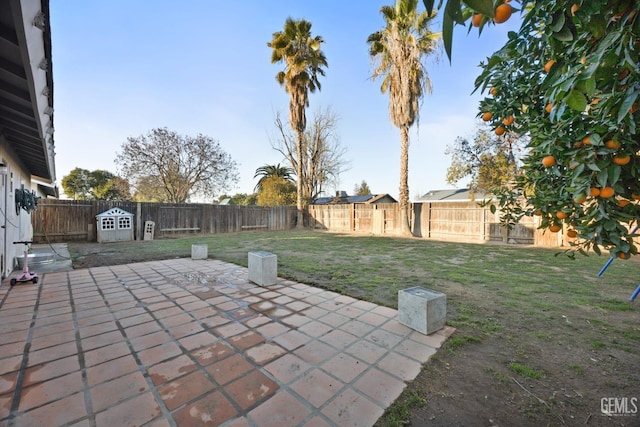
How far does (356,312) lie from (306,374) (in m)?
1.21

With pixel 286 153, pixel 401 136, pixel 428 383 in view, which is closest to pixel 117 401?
pixel 428 383

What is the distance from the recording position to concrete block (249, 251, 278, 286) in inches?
161

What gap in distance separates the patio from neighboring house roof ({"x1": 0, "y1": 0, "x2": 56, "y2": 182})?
7.08 ft

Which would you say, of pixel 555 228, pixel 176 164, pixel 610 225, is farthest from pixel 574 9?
pixel 176 164

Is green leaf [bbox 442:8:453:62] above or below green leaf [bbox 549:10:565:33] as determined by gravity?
below

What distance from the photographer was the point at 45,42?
194 cm

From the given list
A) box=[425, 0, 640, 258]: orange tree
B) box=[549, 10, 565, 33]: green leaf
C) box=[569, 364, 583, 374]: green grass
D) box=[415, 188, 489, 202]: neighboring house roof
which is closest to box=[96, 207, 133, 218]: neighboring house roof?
box=[425, 0, 640, 258]: orange tree

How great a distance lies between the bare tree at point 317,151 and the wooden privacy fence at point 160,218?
4097 millimetres

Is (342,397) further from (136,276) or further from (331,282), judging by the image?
(136,276)

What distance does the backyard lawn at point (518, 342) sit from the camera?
5.51 feet

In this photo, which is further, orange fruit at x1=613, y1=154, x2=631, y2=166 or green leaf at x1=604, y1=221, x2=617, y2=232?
green leaf at x1=604, y1=221, x2=617, y2=232

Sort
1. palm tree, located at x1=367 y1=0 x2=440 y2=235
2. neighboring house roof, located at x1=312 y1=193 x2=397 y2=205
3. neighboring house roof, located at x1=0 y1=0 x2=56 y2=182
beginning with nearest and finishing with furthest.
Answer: neighboring house roof, located at x1=0 y1=0 x2=56 y2=182
palm tree, located at x1=367 y1=0 x2=440 y2=235
neighboring house roof, located at x1=312 y1=193 x2=397 y2=205

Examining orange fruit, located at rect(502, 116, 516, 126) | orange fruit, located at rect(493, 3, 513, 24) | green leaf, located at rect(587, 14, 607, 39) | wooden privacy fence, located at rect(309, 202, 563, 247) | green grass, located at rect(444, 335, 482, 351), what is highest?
orange fruit, located at rect(493, 3, 513, 24)

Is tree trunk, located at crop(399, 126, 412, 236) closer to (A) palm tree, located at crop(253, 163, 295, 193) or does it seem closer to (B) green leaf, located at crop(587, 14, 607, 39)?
(B) green leaf, located at crop(587, 14, 607, 39)
